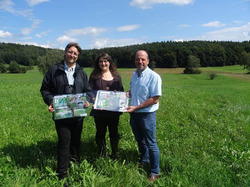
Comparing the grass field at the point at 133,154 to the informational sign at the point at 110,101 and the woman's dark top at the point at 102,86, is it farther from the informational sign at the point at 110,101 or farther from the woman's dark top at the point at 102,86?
the informational sign at the point at 110,101

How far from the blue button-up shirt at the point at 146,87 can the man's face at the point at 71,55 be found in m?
1.25

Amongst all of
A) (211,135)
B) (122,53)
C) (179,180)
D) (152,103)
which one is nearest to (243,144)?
(211,135)

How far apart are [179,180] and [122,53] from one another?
A: 274ft

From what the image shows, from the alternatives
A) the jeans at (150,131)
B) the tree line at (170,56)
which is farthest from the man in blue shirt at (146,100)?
the tree line at (170,56)

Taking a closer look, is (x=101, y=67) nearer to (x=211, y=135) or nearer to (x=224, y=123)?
(x=211, y=135)

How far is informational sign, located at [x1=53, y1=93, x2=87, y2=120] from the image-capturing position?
3.43m

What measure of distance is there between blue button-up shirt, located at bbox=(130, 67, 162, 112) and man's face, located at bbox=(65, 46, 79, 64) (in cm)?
125

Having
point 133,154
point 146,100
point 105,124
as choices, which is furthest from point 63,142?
point 133,154

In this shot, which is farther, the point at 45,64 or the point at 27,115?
the point at 45,64

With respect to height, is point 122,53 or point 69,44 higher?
point 122,53

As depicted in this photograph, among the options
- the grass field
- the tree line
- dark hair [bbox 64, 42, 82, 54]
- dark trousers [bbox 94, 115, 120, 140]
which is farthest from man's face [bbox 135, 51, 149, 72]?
the tree line

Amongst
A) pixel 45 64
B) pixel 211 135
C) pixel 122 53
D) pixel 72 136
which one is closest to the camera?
pixel 72 136

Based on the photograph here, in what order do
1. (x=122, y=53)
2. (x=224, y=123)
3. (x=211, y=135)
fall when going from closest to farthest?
1. (x=211, y=135)
2. (x=224, y=123)
3. (x=122, y=53)

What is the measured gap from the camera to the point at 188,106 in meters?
9.72
